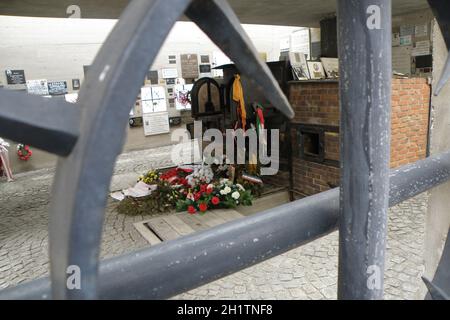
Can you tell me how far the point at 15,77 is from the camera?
7.90 metres

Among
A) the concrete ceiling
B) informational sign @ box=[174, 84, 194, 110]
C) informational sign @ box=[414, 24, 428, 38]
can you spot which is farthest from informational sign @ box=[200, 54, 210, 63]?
informational sign @ box=[414, 24, 428, 38]

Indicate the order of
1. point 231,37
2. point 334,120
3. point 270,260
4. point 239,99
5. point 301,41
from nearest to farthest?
point 231,37
point 270,260
point 334,120
point 239,99
point 301,41

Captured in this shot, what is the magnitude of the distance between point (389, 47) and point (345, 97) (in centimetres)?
9

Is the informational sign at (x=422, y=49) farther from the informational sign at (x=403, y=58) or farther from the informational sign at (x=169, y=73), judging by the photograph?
the informational sign at (x=169, y=73)

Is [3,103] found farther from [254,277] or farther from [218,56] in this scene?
[218,56]

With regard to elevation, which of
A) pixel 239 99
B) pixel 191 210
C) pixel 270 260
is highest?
pixel 239 99

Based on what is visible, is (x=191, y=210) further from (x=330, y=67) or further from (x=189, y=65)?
(x=189, y=65)

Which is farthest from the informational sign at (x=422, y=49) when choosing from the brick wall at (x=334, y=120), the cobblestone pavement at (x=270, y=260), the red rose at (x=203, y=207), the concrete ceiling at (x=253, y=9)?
the red rose at (x=203, y=207)

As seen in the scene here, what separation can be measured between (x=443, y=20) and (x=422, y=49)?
7.23 meters

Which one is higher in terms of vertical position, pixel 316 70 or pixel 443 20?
pixel 316 70

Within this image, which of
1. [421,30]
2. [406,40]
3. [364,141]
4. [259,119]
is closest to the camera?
[364,141]

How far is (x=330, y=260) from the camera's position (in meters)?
3.43

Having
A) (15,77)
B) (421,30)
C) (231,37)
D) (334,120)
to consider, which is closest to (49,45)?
(15,77)

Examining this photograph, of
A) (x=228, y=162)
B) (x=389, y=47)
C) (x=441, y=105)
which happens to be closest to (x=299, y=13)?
(x=228, y=162)
